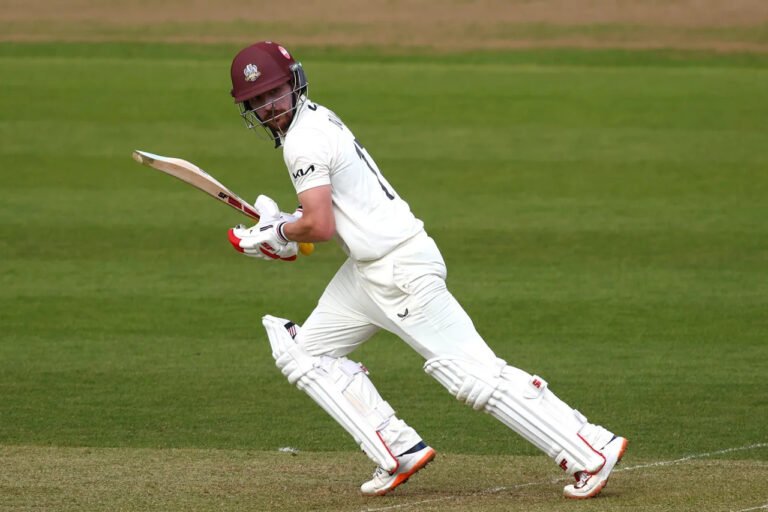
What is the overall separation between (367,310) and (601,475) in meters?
1.13

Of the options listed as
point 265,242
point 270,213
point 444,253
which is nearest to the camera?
point 265,242

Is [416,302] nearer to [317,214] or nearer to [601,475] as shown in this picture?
[317,214]

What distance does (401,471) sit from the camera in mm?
5848

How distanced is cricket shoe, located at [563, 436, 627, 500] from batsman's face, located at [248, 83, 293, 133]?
5.90 ft

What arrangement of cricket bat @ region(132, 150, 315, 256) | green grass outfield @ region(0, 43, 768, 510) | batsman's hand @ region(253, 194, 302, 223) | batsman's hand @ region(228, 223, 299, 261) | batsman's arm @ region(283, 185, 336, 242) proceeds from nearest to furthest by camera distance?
batsman's arm @ region(283, 185, 336, 242) → batsman's hand @ region(228, 223, 299, 261) → batsman's hand @ region(253, 194, 302, 223) → cricket bat @ region(132, 150, 315, 256) → green grass outfield @ region(0, 43, 768, 510)

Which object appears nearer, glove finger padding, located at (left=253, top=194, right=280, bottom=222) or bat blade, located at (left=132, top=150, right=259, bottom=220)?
glove finger padding, located at (left=253, top=194, right=280, bottom=222)

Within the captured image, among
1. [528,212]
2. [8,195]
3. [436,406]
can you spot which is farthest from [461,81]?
[436,406]

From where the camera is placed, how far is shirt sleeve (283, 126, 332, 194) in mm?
5535

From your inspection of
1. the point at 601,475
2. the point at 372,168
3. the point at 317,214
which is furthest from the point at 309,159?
the point at 601,475

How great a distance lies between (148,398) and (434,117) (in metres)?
8.24

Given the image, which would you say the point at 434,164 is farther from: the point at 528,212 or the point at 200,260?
the point at 200,260

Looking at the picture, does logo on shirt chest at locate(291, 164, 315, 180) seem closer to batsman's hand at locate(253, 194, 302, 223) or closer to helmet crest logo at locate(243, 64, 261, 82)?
batsman's hand at locate(253, 194, 302, 223)

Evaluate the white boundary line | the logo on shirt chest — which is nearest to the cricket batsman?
the logo on shirt chest

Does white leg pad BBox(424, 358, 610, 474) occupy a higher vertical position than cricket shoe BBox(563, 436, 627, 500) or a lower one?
higher
